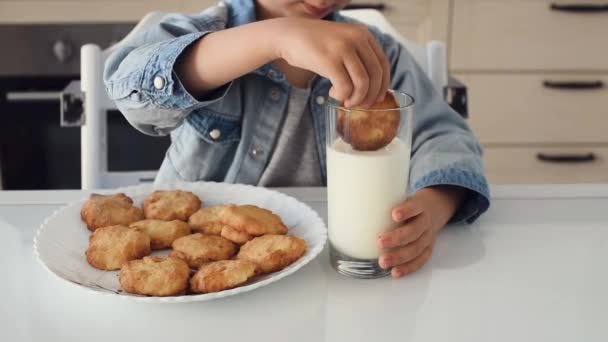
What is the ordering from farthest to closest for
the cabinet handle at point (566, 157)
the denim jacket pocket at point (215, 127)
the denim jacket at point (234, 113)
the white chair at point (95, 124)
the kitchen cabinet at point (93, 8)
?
1. the cabinet handle at point (566, 157)
2. the kitchen cabinet at point (93, 8)
3. the white chair at point (95, 124)
4. the denim jacket pocket at point (215, 127)
5. the denim jacket at point (234, 113)

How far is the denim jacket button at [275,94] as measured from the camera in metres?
0.89

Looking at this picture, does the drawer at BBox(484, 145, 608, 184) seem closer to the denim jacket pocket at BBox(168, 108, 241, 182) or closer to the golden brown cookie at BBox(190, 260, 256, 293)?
the denim jacket pocket at BBox(168, 108, 241, 182)

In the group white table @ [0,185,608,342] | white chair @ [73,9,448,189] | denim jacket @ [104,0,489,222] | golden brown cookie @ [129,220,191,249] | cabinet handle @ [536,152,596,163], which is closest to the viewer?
white table @ [0,185,608,342]

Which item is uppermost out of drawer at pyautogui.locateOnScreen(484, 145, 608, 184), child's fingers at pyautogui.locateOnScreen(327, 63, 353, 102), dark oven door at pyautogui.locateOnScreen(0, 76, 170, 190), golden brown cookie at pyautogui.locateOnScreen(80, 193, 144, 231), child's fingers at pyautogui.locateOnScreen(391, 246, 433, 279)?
child's fingers at pyautogui.locateOnScreen(327, 63, 353, 102)

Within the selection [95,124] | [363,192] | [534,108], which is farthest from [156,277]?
[534,108]

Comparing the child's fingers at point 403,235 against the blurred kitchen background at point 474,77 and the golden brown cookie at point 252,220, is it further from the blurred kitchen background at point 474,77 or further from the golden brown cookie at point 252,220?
the blurred kitchen background at point 474,77

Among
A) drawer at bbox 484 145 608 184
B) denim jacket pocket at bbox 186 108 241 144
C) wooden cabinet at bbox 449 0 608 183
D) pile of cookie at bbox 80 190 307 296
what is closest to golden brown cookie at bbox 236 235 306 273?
pile of cookie at bbox 80 190 307 296

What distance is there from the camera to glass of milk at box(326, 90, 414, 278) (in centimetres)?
54

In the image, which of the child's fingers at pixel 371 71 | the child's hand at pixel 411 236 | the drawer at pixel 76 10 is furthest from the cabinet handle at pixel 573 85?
the child's fingers at pixel 371 71

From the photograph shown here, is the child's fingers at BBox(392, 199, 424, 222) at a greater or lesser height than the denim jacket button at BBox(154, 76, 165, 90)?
lesser

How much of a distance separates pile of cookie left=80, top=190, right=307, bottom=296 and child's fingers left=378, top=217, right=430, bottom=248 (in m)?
0.07

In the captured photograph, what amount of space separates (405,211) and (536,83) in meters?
1.47

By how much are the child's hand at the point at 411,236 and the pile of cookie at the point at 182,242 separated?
0.07m

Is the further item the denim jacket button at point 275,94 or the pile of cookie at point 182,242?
the denim jacket button at point 275,94
